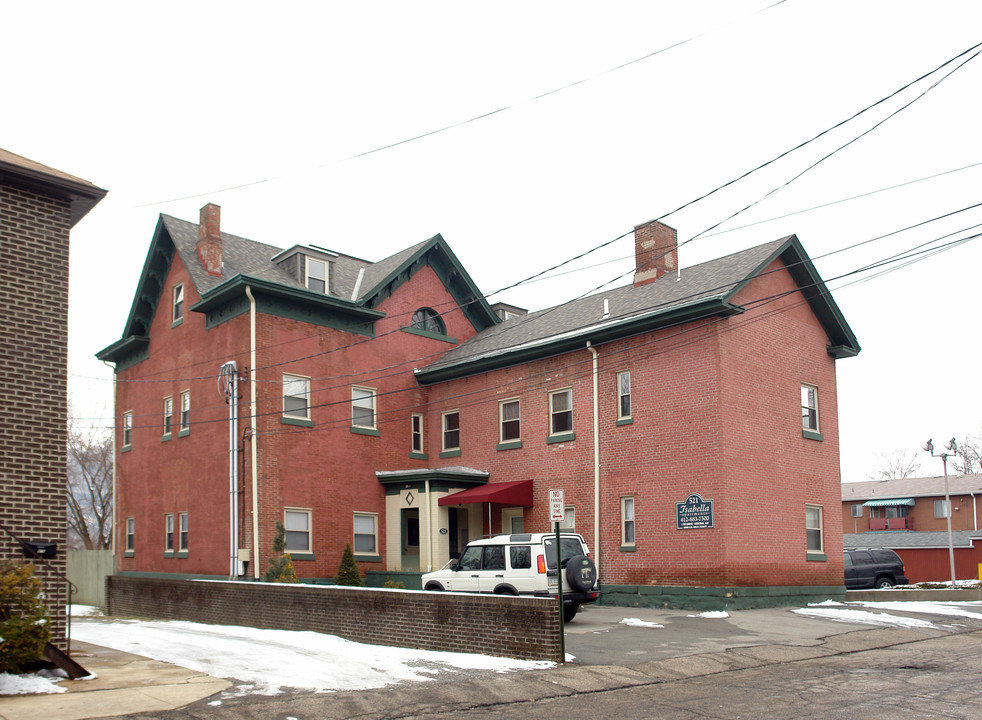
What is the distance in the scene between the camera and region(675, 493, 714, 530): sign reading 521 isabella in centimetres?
2261

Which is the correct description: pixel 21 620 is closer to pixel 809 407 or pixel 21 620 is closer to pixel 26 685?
pixel 26 685

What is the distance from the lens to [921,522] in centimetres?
5925

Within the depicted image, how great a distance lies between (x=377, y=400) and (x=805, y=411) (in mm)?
13391

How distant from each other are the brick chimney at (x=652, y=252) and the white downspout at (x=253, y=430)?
11.8 metres

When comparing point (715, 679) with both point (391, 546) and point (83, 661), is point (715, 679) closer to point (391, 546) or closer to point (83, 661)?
point (83, 661)

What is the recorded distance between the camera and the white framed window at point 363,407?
96.0ft

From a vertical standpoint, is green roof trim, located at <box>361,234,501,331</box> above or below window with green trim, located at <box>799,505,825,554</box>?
above

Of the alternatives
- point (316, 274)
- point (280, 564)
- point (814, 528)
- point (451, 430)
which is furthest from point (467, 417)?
point (814, 528)

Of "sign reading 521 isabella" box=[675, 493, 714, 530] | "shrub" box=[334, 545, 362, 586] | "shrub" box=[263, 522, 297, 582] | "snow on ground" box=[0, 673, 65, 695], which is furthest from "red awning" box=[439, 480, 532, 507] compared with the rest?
"snow on ground" box=[0, 673, 65, 695]

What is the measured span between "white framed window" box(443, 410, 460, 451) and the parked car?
31.8 ft

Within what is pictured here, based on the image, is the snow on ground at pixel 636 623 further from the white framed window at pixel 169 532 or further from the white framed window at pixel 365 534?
the white framed window at pixel 169 532

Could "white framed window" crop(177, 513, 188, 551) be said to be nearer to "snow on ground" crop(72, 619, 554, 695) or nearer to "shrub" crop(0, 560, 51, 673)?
"snow on ground" crop(72, 619, 554, 695)

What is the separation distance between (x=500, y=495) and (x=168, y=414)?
1236 centimetres

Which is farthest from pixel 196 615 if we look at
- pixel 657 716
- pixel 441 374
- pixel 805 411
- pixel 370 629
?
pixel 805 411
